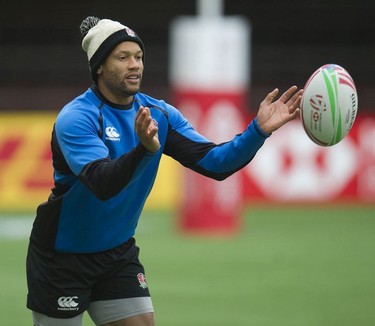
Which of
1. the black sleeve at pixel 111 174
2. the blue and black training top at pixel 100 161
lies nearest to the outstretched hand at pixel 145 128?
the black sleeve at pixel 111 174

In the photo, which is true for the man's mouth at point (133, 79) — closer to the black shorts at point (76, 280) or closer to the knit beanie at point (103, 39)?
the knit beanie at point (103, 39)

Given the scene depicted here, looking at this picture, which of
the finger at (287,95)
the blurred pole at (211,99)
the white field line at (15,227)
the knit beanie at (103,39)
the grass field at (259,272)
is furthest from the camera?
the blurred pole at (211,99)

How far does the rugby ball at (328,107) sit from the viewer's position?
5.55 metres

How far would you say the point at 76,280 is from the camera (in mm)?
5215

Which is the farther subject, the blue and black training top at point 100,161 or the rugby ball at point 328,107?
the rugby ball at point 328,107

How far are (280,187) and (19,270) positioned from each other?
259 inches

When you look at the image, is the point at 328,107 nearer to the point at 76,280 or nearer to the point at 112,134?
the point at 112,134

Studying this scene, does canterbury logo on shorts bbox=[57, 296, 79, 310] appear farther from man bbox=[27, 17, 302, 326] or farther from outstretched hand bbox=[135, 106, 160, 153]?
outstretched hand bbox=[135, 106, 160, 153]

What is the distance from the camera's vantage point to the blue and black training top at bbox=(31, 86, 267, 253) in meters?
4.95

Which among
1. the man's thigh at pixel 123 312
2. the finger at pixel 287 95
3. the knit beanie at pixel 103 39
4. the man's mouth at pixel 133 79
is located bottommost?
the man's thigh at pixel 123 312

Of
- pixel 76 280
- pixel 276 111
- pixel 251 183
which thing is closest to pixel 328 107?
pixel 276 111

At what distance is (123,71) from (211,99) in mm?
8764

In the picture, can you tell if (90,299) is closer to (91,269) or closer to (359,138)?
(91,269)

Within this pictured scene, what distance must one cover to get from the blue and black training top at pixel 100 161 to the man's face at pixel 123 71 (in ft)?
0.27
